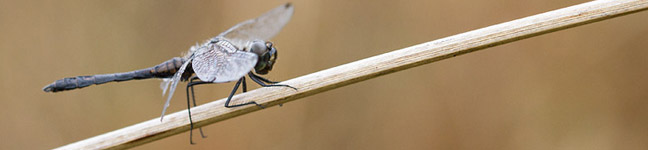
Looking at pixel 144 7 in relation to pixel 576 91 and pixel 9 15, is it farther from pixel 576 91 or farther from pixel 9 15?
pixel 576 91

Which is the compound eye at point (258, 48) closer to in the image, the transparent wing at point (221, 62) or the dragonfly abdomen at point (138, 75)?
the transparent wing at point (221, 62)

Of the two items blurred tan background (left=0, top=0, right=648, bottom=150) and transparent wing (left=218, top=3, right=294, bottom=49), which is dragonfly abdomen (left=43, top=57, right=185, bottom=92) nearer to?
transparent wing (left=218, top=3, right=294, bottom=49)

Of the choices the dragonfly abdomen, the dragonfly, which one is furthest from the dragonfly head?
the dragonfly abdomen

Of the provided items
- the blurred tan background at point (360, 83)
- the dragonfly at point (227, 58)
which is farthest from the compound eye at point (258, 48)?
the blurred tan background at point (360, 83)

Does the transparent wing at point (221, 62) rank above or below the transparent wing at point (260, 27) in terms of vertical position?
below

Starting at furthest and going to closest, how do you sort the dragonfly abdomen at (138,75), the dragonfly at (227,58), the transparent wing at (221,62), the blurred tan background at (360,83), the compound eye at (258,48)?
1. the blurred tan background at (360,83)
2. the dragonfly abdomen at (138,75)
3. the compound eye at (258,48)
4. the dragonfly at (227,58)
5. the transparent wing at (221,62)

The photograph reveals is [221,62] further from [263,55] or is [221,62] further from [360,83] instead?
[360,83]

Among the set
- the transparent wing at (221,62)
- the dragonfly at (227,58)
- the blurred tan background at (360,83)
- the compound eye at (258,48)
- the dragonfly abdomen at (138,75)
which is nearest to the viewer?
the transparent wing at (221,62)

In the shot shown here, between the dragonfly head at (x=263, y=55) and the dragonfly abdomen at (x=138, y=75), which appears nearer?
the dragonfly head at (x=263, y=55)
